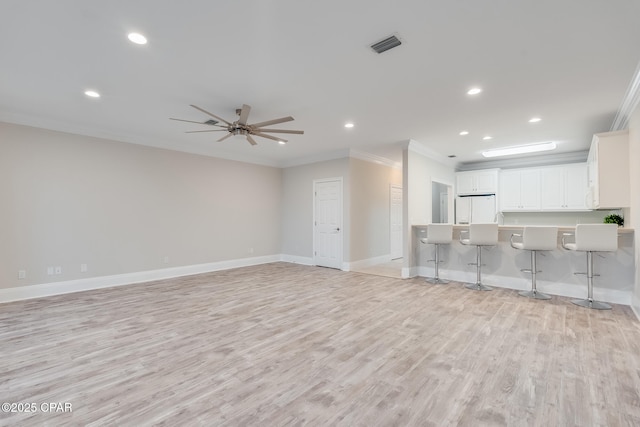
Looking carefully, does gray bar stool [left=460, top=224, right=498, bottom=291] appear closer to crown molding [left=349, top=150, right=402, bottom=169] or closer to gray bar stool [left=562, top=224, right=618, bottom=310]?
gray bar stool [left=562, top=224, right=618, bottom=310]

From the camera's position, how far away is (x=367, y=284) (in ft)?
17.5

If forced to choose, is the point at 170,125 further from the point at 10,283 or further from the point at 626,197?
the point at 626,197

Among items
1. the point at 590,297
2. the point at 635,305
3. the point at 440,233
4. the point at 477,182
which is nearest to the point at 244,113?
the point at 440,233

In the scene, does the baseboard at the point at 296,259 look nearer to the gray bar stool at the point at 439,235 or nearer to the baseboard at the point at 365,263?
the baseboard at the point at 365,263

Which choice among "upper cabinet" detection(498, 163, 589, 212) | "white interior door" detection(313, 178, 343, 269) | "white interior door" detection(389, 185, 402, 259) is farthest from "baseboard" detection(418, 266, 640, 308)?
"upper cabinet" detection(498, 163, 589, 212)

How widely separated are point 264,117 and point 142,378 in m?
3.57

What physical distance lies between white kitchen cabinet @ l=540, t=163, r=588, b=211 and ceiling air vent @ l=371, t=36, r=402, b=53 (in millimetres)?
6383

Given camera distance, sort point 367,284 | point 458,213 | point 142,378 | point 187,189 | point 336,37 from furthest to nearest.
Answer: point 458,213
point 187,189
point 367,284
point 336,37
point 142,378

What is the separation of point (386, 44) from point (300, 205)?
5.46m

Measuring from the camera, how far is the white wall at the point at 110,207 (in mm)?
4395

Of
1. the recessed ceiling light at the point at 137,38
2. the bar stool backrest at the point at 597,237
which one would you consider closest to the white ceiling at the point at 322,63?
the recessed ceiling light at the point at 137,38

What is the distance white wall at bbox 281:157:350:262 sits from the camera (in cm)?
724

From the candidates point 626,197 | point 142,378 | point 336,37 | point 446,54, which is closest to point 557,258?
point 626,197

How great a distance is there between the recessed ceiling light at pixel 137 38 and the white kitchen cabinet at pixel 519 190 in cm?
786
